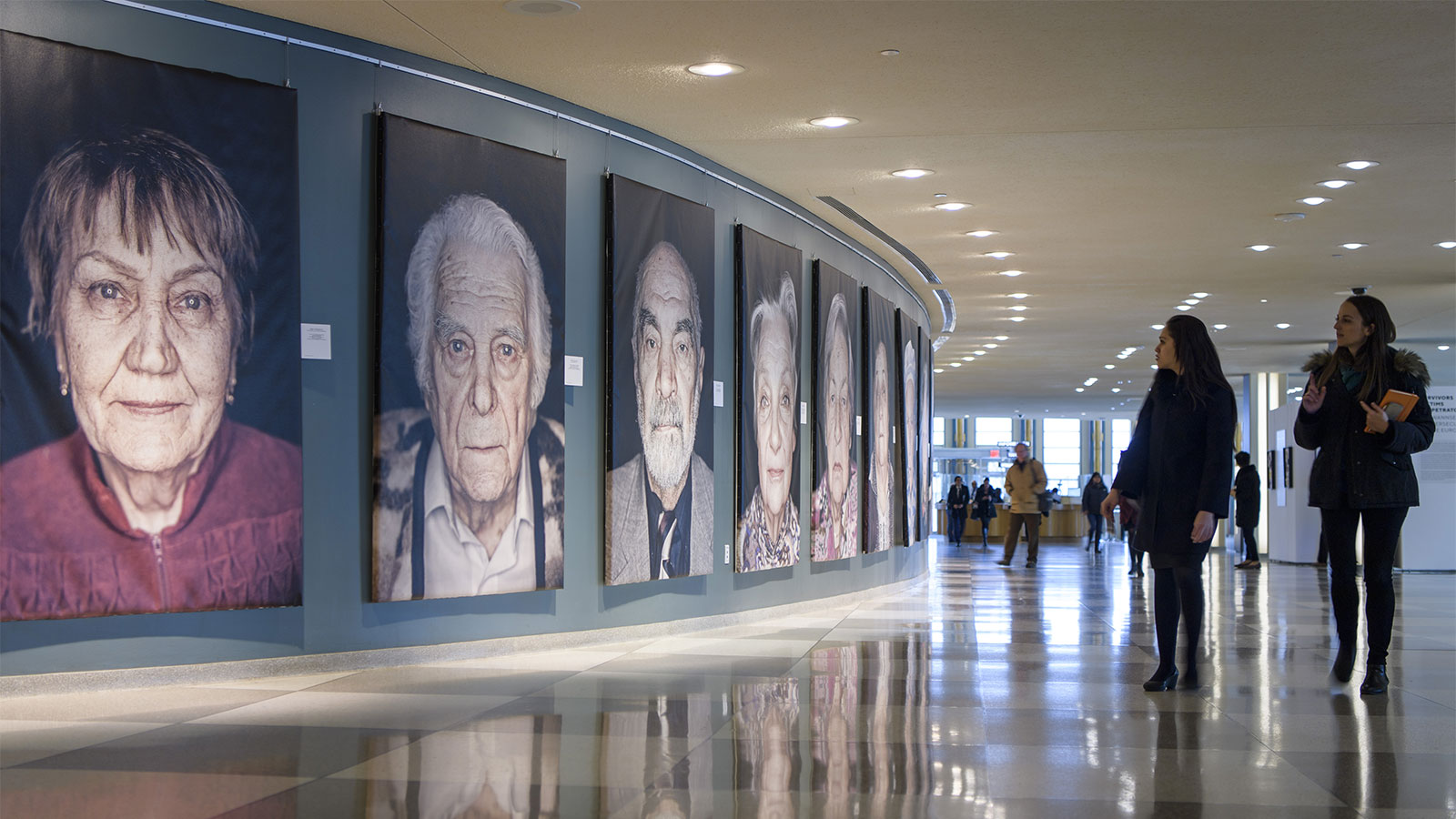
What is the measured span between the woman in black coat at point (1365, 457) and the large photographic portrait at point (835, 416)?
20.0 feet

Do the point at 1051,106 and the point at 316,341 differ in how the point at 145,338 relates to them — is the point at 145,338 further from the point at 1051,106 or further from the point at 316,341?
the point at 1051,106

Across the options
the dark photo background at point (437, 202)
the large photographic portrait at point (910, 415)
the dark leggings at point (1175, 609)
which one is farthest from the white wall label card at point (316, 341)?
the large photographic portrait at point (910, 415)

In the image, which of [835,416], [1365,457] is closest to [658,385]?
[835,416]

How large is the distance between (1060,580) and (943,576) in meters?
2.01

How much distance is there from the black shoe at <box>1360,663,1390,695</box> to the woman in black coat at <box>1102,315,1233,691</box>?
0.76m

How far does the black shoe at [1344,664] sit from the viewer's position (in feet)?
22.4

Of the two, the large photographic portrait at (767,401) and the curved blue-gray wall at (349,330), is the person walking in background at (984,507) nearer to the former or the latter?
the large photographic portrait at (767,401)

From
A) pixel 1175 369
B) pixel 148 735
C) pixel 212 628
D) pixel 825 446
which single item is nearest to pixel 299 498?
pixel 212 628

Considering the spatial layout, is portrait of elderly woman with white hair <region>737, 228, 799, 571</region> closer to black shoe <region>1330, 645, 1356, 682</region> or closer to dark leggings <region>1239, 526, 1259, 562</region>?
black shoe <region>1330, 645, 1356, 682</region>

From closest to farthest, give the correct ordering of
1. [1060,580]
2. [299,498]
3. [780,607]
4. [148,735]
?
[148,735] < [299,498] < [780,607] < [1060,580]

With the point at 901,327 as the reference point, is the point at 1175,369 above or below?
below

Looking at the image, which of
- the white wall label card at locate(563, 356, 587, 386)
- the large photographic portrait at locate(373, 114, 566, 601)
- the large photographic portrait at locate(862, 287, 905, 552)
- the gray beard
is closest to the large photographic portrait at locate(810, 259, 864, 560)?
the large photographic portrait at locate(862, 287, 905, 552)

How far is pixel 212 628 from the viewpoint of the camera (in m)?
6.86

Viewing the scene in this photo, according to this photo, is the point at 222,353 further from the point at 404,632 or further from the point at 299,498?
the point at 404,632
